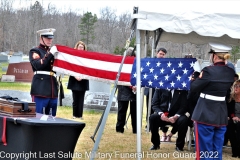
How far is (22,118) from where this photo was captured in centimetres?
461

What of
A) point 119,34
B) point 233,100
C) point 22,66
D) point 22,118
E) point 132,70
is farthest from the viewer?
point 119,34

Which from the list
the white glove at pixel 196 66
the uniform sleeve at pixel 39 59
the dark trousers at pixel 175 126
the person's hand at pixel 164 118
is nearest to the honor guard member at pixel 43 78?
the uniform sleeve at pixel 39 59

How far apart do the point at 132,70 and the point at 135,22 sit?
1.00m

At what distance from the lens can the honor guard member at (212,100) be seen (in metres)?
5.43

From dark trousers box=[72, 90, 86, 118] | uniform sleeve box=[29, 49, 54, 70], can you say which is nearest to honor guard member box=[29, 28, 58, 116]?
uniform sleeve box=[29, 49, 54, 70]

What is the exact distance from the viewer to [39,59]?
6402mm

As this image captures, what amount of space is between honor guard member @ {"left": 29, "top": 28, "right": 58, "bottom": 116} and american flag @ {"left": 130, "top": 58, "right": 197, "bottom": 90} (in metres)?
1.21

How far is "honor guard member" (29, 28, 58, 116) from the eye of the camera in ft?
21.3

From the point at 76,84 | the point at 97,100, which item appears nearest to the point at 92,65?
the point at 76,84

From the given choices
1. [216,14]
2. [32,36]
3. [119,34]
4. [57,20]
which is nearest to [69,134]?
[216,14]

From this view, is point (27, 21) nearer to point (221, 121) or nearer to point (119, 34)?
point (119, 34)

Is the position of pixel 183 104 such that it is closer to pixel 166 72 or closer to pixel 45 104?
pixel 166 72

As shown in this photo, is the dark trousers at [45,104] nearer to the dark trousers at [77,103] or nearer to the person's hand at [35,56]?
the person's hand at [35,56]

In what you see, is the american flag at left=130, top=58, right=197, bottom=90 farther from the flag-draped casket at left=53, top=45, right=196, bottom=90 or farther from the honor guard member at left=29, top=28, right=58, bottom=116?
the honor guard member at left=29, top=28, right=58, bottom=116
